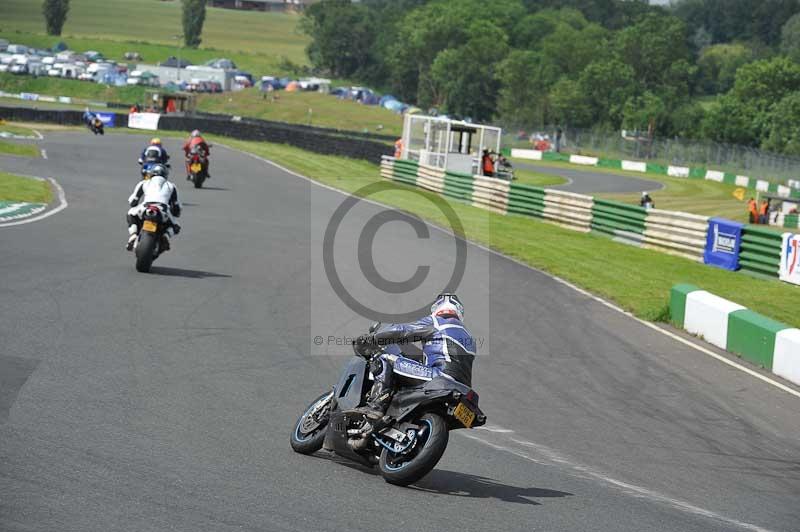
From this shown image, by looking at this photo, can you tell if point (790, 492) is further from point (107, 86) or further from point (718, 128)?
point (107, 86)

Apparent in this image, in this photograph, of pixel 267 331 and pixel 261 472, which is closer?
pixel 261 472

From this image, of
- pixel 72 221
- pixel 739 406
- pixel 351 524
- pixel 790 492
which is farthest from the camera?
pixel 72 221

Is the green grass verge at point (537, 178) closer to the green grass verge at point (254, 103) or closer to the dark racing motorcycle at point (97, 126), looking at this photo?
the dark racing motorcycle at point (97, 126)

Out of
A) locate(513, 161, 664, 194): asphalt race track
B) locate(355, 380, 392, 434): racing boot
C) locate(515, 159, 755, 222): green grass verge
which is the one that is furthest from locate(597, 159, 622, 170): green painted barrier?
locate(355, 380, 392, 434): racing boot

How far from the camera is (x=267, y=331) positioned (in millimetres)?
12961

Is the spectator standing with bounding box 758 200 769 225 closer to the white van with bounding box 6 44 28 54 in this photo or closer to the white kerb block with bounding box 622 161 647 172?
the white kerb block with bounding box 622 161 647 172

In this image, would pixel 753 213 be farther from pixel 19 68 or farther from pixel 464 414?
pixel 19 68

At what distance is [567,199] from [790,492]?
23.6 meters

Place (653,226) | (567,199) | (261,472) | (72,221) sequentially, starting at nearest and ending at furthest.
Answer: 1. (261,472)
2. (72,221)
3. (653,226)
4. (567,199)

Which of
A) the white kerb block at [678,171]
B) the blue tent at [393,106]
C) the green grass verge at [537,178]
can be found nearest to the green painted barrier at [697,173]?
Result: the white kerb block at [678,171]

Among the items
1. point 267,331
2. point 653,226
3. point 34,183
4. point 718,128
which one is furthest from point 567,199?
point 718,128

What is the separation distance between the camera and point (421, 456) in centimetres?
713

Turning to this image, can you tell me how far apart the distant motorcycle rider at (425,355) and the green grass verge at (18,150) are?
34.3m

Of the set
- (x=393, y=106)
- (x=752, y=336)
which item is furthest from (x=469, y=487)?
(x=393, y=106)
